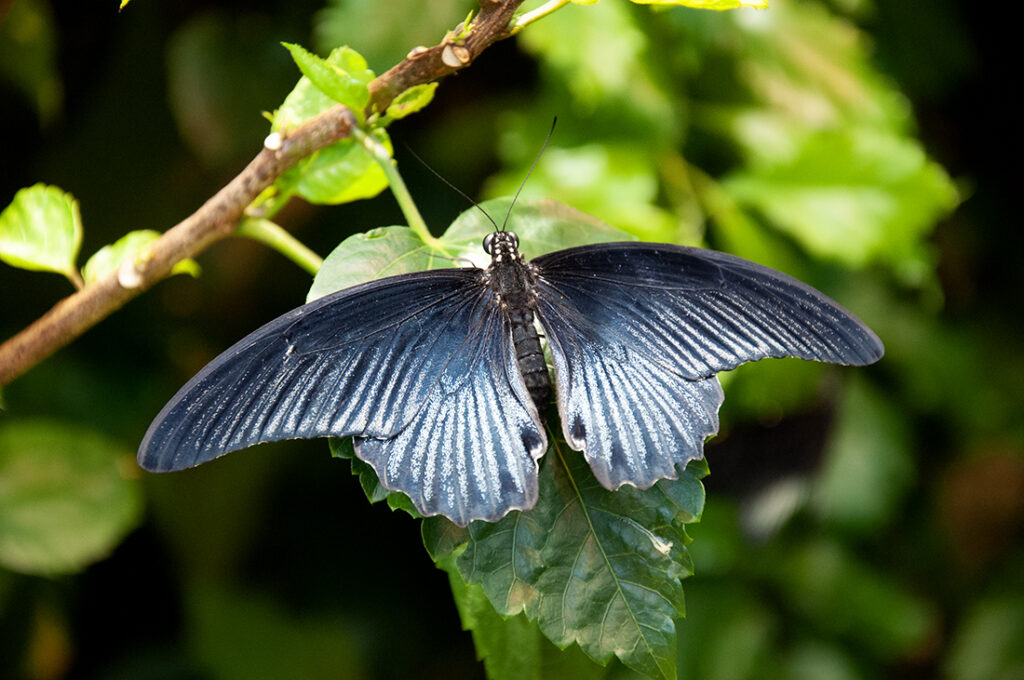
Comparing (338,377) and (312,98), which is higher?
(312,98)

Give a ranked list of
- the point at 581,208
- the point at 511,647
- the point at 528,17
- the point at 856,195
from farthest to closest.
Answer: the point at 856,195 < the point at 581,208 < the point at 511,647 < the point at 528,17

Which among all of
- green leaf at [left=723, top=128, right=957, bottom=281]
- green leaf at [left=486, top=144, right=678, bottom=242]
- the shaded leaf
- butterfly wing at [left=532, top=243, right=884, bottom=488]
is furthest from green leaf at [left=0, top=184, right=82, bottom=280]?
the shaded leaf

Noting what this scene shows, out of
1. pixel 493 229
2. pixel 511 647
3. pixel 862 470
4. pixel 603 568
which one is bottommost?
pixel 862 470

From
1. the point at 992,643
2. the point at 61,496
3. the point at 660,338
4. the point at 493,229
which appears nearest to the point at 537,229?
the point at 493,229

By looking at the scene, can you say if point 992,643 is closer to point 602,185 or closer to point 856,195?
point 856,195

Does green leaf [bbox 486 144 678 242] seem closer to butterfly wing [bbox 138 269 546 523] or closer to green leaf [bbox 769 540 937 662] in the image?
butterfly wing [bbox 138 269 546 523]

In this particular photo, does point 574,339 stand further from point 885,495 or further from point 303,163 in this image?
point 885,495
